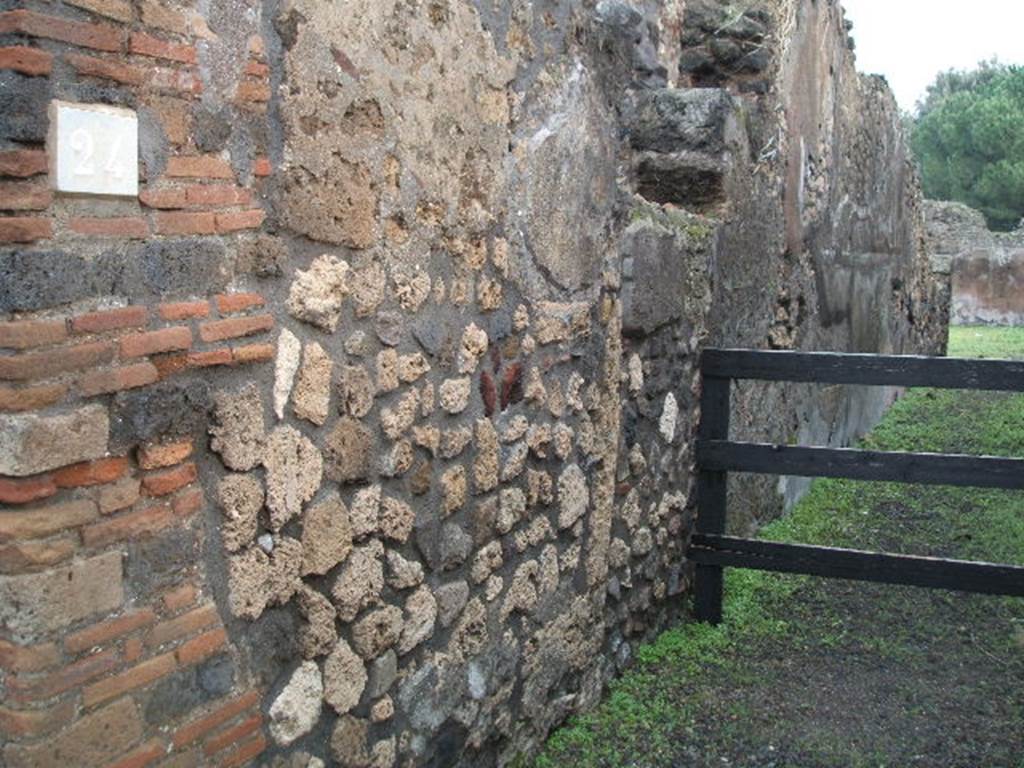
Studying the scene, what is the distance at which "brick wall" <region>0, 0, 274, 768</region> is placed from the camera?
1666 mm

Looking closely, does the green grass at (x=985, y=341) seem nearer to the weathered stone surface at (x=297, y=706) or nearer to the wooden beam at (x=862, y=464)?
the wooden beam at (x=862, y=464)

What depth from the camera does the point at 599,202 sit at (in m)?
3.65

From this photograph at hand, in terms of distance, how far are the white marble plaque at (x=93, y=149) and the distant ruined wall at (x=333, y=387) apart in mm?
26

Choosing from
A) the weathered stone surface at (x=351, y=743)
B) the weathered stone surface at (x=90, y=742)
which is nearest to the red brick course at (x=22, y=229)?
the weathered stone surface at (x=90, y=742)

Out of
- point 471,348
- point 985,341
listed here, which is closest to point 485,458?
point 471,348

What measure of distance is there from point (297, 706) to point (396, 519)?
0.49 meters

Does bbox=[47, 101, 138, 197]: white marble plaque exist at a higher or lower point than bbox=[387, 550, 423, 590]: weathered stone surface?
higher

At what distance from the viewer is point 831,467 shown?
423 cm

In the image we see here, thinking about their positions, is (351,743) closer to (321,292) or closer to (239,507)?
(239,507)

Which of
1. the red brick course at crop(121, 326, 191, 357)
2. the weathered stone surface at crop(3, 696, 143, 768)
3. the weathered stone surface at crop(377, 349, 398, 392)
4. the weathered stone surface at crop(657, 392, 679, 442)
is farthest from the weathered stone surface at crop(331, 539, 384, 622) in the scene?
the weathered stone surface at crop(657, 392, 679, 442)

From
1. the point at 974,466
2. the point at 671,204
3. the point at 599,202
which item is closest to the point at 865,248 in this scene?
the point at 671,204

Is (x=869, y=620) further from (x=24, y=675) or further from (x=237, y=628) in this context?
(x=24, y=675)

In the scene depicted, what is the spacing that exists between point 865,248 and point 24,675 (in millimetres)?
8310

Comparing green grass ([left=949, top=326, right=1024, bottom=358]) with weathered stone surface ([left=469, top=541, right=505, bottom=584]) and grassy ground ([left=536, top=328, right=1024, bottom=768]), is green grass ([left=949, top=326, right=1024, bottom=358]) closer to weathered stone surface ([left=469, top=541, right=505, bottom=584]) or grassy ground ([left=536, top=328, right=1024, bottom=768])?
grassy ground ([left=536, top=328, right=1024, bottom=768])
